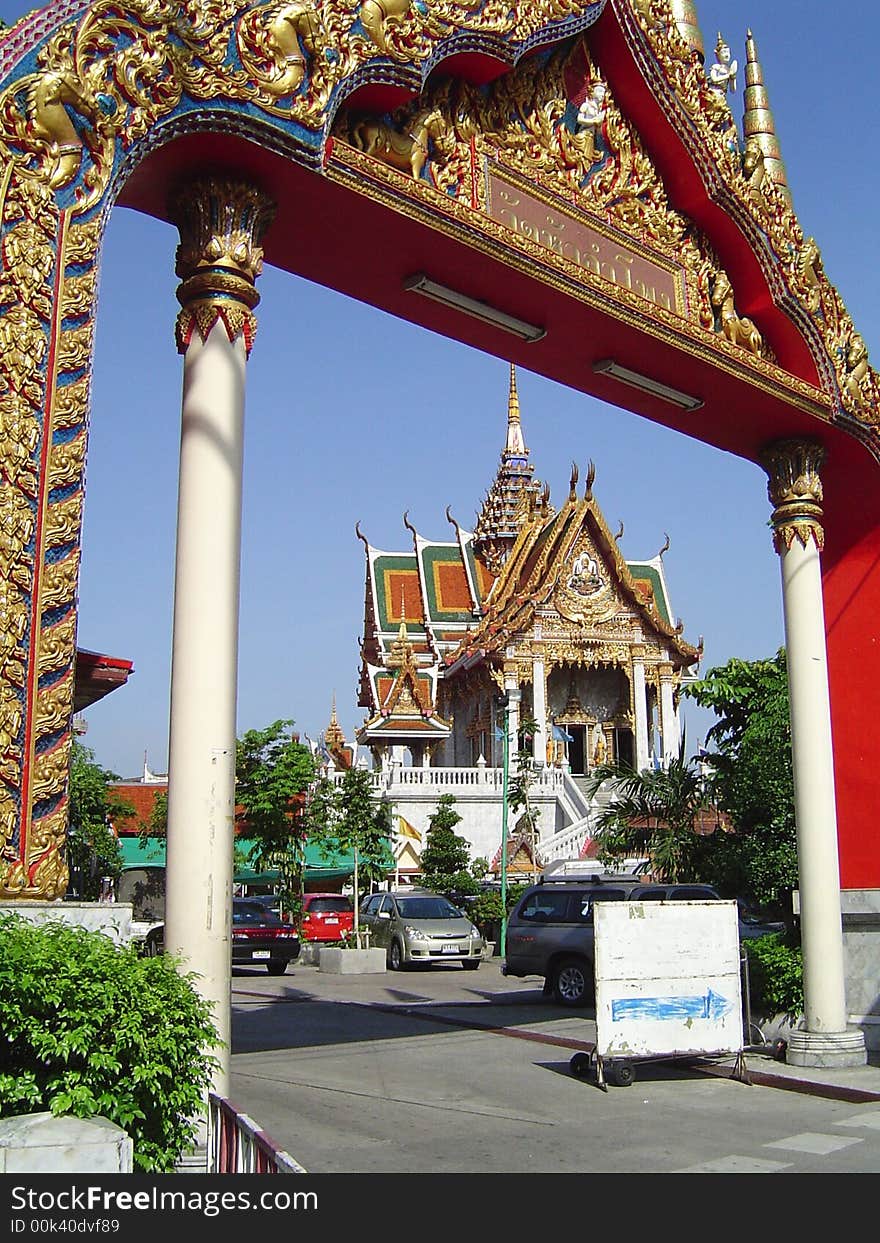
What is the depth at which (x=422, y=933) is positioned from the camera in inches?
878

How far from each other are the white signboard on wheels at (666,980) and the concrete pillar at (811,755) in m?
0.71

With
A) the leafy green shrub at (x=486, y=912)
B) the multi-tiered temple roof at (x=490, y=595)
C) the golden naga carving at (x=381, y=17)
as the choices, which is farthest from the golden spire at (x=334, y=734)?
the golden naga carving at (x=381, y=17)

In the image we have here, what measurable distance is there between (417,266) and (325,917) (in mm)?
20693

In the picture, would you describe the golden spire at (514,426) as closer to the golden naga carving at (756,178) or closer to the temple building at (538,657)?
the temple building at (538,657)

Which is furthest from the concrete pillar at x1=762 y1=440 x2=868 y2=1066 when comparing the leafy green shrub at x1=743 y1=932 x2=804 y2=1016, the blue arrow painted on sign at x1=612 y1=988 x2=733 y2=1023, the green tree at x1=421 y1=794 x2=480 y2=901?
the green tree at x1=421 y1=794 x2=480 y2=901

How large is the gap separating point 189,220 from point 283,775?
2001 cm

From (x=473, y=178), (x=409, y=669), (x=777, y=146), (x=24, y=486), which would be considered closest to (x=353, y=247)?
(x=473, y=178)

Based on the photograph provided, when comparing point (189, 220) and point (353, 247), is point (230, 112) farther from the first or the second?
point (353, 247)

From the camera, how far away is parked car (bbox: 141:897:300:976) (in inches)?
859

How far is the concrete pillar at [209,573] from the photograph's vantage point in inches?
232

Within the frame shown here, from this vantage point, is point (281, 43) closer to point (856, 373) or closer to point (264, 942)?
point (856, 373)
